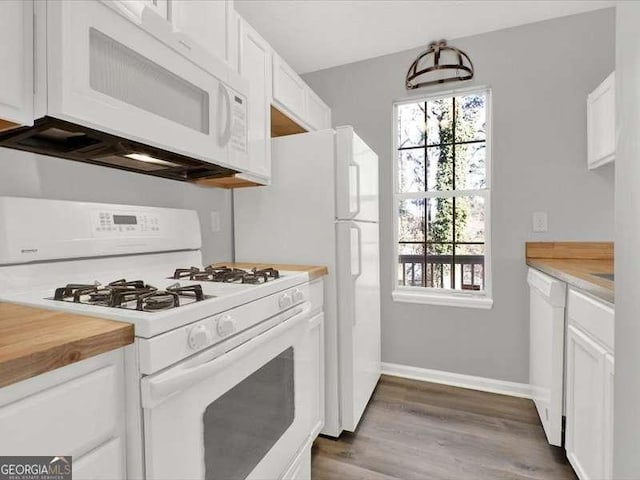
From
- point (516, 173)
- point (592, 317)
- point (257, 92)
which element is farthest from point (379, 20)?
point (592, 317)

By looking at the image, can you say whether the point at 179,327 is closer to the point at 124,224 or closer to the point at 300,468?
the point at 124,224

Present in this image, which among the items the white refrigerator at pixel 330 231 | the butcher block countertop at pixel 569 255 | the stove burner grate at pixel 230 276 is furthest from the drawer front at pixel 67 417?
the butcher block countertop at pixel 569 255

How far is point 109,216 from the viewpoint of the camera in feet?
4.33

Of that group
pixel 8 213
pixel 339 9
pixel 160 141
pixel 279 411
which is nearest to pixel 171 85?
pixel 160 141

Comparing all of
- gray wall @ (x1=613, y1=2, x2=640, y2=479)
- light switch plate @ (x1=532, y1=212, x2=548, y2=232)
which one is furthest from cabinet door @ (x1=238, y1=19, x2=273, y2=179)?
light switch plate @ (x1=532, y1=212, x2=548, y2=232)

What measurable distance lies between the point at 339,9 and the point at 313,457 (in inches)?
99.7

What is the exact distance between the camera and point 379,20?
223 centimetres

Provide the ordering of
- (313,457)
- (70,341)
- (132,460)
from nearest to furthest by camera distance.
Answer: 1. (70,341)
2. (132,460)
3. (313,457)

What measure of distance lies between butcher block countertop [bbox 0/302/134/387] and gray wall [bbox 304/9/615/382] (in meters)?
2.21

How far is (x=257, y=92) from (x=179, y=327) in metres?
1.39

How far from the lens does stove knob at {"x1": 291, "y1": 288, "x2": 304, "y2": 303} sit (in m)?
1.35

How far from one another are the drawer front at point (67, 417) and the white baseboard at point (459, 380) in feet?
7.50

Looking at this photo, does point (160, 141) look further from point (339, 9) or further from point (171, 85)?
point (339, 9)

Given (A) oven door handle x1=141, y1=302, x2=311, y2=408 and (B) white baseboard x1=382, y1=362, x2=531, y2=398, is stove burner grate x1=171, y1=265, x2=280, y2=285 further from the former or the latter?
(B) white baseboard x1=382, y1=362, x2=531, y2=398
